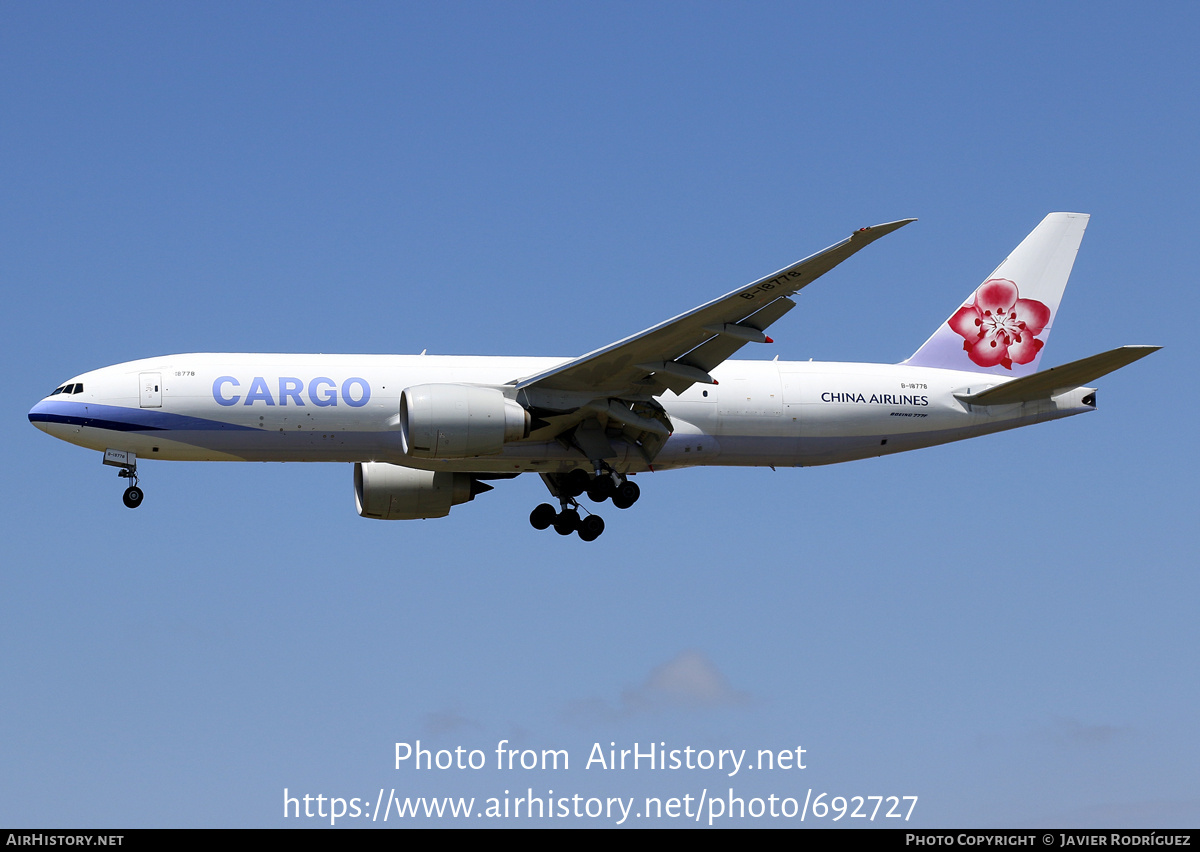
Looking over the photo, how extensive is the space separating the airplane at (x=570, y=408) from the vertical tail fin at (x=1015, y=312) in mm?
98

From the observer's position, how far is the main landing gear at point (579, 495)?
111 feet

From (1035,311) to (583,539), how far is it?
1253 centimetres

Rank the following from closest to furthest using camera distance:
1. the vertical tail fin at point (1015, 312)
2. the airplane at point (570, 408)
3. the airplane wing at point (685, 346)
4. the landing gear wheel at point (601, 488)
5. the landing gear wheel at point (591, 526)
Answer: the airplane wing at point (685, 346), the airplane at point (570, 408), the landing gear wheel at point (601, 488), the landing gear wheel at point (591, 526), the vertical tail fin at point (1015, 312)

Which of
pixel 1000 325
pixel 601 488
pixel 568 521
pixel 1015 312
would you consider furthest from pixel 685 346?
pixel 1015 312

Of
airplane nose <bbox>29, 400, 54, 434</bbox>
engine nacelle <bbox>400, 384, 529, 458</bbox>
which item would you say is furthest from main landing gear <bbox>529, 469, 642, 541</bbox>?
airplane nose <bbox>29, 400, 54, 434</bbox>

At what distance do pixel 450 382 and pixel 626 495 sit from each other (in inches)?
180

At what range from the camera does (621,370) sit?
3188 cm

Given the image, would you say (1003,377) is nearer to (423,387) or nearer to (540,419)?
(540,419)

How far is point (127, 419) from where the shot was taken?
3198cm

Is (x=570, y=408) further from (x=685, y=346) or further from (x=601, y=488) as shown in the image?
(x=685, y=346)

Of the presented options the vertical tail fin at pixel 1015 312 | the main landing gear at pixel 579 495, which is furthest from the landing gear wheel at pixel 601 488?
the vertical tail fin at pixel 1015 312

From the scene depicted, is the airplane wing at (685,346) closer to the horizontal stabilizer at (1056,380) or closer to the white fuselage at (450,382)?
the white fuselage at (450,382)
